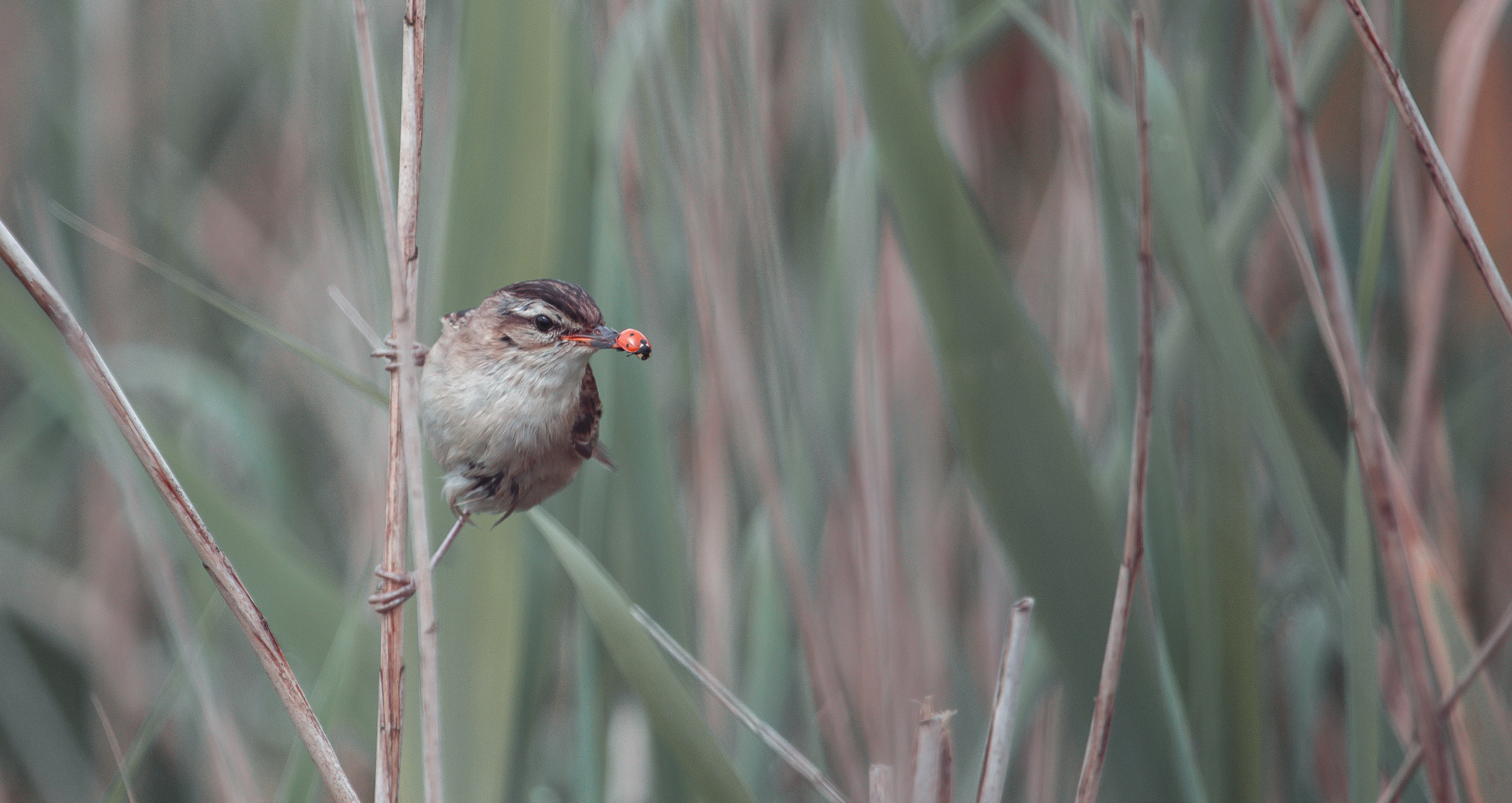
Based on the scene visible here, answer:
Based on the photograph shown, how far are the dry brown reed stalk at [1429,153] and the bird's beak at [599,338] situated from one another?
0.67 meters

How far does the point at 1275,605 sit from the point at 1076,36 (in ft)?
3.47

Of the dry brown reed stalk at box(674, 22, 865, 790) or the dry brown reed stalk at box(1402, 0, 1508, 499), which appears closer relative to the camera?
the dry brown reed stalk at box(674, 22, 865, 790)

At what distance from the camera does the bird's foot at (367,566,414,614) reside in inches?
34.3

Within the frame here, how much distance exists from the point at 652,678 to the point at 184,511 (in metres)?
0.42

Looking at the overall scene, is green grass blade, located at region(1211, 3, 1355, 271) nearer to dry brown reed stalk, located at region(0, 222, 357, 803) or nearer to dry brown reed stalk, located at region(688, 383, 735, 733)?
dry brown reed stalk, located at region(688, 383, 735, 733)

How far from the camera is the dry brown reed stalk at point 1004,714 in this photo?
88 cm

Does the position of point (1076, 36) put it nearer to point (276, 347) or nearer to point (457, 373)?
point (457, 373)

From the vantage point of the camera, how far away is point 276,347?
7.66 feet

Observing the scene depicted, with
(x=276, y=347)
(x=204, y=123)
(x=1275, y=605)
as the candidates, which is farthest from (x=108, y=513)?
(x=1275, y=605)

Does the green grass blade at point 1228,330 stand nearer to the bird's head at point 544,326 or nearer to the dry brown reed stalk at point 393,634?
the bird's head at point 544,326

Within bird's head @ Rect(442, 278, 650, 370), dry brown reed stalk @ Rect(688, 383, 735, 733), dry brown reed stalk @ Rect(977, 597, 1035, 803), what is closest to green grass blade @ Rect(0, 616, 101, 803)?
dry brown reed stalk @ Rect(688, 383, 735, 733)

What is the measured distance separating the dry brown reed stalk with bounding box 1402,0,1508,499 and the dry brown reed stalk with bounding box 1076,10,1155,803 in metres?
0.61

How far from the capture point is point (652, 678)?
3.12 ft

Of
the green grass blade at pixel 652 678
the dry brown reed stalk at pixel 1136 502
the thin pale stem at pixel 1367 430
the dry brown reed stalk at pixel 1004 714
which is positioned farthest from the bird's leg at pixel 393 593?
the thin pale stem at pixel 1367 430
